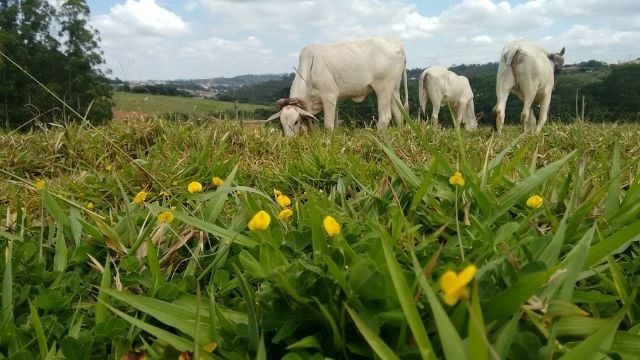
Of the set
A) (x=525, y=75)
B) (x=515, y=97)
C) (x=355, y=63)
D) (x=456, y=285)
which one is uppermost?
(x=355, y=63)

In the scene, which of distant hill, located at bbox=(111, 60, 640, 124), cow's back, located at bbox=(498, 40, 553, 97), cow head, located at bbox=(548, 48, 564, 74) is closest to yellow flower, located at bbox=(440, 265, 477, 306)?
distant hill, located at bbox=(111, 60, 640, 124)

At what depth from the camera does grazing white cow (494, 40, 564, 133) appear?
9.95 meters

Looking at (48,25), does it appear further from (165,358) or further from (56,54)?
(165,358)

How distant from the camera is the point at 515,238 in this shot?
1273 mm

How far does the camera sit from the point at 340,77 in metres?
10.3

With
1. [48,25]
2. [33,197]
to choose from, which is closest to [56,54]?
[48,25]

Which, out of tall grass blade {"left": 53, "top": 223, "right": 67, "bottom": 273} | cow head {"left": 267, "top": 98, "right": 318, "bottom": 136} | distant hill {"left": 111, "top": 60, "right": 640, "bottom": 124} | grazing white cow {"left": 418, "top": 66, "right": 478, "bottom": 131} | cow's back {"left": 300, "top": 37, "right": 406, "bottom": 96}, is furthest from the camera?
grazing white cow {"left": 418, "top": 66, "right": 478, "bottom": 131}

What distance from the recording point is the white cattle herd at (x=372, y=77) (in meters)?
9.86

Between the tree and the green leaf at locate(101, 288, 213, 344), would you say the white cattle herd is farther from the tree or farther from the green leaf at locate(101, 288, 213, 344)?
the tree

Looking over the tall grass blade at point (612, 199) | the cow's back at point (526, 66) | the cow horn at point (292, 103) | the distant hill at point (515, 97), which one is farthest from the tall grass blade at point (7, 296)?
the cow's back at point (526, 66)

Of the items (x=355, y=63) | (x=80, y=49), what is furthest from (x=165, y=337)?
(x=80, y=49)

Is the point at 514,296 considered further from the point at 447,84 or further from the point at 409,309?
the point at 447,84

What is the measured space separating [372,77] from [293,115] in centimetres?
280

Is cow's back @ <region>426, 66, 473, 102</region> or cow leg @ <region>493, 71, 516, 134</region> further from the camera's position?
cow's back @ <region>426, 66, 473, 102</region>
